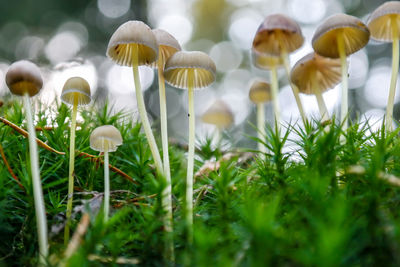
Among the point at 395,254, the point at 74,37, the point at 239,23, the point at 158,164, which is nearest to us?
the point at 395,254

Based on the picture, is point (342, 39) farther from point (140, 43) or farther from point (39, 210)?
point (39, 210)

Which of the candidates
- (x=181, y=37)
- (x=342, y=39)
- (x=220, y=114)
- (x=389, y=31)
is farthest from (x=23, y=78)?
(x=181, y=37)

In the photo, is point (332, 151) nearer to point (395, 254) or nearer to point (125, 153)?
point (395, 254)

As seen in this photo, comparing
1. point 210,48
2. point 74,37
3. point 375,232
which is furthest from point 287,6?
point 375,232

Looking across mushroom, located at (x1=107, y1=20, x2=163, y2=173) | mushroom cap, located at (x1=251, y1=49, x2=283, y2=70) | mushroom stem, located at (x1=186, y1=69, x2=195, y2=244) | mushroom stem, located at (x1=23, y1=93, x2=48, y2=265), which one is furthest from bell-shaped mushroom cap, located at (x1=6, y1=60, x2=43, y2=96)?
mushroom cap, located at (x1=251, y1=49, x2=283, y2=70)

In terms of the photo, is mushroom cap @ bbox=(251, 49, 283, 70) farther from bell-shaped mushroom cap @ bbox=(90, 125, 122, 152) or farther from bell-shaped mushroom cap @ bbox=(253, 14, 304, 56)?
bell-shaped mushroom cap @ bbox=(90, 125, 122, 152)
